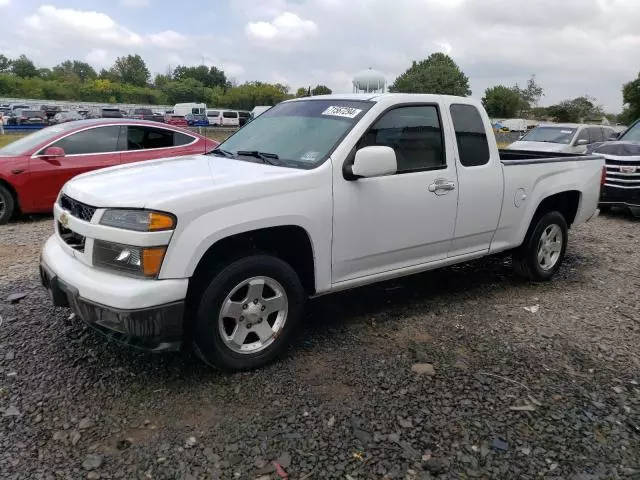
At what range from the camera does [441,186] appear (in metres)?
4.32

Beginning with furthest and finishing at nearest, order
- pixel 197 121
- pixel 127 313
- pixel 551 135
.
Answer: pixel 197 121, pixel 551 135, pixel 127 313

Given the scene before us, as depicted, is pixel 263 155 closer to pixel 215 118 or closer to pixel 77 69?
pixel 215 118

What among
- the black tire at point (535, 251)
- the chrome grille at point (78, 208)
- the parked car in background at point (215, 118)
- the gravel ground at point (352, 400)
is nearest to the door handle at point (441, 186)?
the gravel ground at point (352, 400)

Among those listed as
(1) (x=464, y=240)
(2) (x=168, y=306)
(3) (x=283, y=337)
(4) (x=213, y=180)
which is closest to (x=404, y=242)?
(1) (x=464, y=240)

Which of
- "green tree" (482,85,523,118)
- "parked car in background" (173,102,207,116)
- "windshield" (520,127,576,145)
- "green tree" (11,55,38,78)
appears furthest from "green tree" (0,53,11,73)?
"windshield" (520,127,576,145)

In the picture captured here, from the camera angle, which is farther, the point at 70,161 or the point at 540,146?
the point at 540,146

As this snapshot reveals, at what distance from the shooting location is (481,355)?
3.92 metres

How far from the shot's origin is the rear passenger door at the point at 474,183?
454 cm

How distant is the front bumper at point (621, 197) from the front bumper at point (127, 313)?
8.75 metres

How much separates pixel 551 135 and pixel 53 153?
39.4ft

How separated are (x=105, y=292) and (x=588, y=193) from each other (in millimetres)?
5062

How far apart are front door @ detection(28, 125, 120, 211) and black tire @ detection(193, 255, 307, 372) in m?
5.41

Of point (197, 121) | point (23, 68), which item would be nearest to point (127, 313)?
point (197, 121)

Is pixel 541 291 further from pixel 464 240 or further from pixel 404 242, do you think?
pixel 404 242
